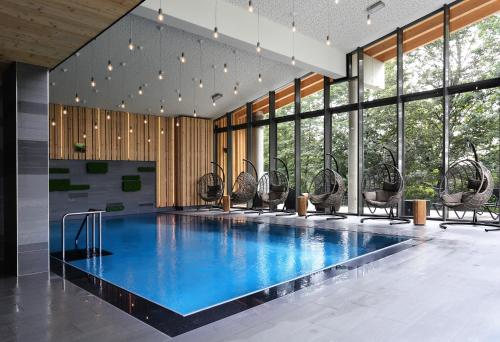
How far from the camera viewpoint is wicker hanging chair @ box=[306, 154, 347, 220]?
9234mm

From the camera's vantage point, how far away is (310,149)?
11.3m

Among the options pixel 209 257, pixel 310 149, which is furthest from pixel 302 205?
pixel 209 257

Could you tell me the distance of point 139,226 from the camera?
8898 millimetres

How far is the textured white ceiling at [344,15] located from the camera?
7.77 meters

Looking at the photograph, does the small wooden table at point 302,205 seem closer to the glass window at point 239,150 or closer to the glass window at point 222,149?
the glass window at point 239,150

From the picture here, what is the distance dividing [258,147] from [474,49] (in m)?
6.93

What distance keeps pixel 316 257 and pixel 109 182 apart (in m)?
8.55

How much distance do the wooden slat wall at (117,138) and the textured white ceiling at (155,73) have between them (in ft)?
1.39

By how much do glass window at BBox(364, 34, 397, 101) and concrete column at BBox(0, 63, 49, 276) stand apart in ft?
26.0

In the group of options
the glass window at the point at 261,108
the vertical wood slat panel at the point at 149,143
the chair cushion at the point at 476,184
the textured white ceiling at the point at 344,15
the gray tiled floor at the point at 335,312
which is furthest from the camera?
the glass window at the point at 261,108

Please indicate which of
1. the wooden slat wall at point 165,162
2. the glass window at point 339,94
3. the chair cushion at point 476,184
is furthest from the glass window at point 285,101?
the chair cushion at point 476,184

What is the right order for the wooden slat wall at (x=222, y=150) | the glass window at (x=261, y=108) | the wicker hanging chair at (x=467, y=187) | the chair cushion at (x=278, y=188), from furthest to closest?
the wooden slat wall at (x=222, y=150)
the glass window at (x=261, y=108)
the chair cushion at (x=278, y=188)
the wicker hanging chair at (x=467, y=187)

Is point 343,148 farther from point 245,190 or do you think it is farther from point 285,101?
point 245,190

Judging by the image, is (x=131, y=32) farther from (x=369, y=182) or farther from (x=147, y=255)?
(x=369, y=182)
